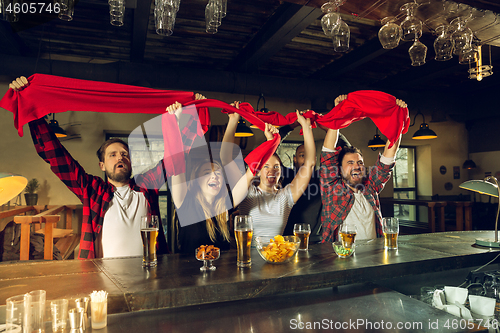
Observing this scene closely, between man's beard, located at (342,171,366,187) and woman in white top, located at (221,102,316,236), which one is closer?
woman in white top, located at (221,102,316,236)

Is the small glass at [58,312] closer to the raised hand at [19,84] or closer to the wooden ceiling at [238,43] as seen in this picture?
the raised hand at [19,84]

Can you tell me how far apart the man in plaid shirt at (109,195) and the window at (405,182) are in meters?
7.15

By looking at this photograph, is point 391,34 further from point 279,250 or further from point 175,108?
point 279,250

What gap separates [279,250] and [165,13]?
4.49 ft

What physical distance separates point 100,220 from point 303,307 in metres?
1.44

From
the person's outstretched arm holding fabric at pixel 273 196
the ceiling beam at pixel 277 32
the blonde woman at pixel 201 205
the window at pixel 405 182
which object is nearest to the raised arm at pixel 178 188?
the blonde woman at pixel 201 205

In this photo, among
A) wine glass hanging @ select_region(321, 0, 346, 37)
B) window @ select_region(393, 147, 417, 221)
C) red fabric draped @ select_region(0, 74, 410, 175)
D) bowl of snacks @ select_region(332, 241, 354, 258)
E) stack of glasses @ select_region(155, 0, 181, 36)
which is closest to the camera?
bowl of snacks @ select_region(332, 241, 354, 258)

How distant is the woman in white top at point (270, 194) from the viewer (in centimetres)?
232

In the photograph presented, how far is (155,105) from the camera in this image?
82.3 inches

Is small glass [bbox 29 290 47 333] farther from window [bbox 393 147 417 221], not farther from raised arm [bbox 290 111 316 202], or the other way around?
window [bbox 393 147 417 221]

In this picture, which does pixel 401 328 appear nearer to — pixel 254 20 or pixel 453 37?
pixel 453 37

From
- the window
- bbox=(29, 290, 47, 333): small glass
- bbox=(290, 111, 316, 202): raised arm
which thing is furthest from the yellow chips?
the window

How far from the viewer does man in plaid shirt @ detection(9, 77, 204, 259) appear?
2.02 metres

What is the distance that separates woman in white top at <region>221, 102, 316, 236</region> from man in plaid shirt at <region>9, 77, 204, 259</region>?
559 millimetres
